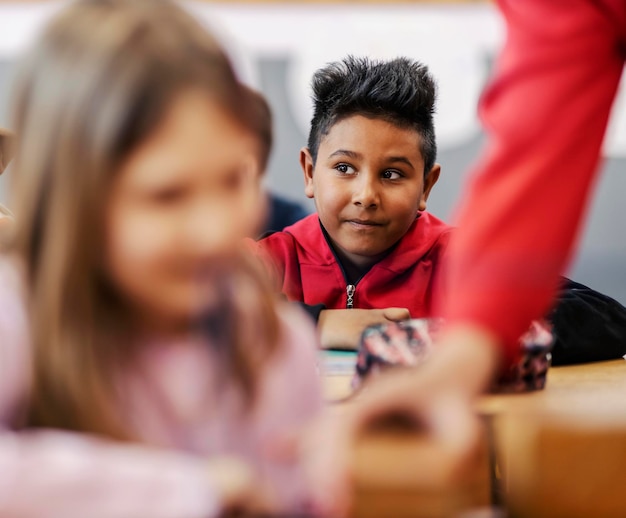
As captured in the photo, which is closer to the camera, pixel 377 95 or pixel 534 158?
pixel 534 158

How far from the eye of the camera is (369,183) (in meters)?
1.51

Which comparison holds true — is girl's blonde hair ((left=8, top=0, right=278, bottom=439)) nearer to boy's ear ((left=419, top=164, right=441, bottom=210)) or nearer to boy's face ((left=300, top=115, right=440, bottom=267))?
boy's face ((left=300, top=115, right=440, bottom=267))

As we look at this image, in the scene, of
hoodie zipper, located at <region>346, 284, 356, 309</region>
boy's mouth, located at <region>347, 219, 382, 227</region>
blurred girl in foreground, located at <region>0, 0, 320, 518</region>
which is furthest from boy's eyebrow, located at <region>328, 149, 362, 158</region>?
blurred girl in foreground, located at <region>0, 0, 320, 518</region>

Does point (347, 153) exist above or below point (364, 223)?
above

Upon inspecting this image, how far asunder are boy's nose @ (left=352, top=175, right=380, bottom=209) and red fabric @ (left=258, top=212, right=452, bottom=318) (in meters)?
0.12

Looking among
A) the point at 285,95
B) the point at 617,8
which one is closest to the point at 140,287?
the point at 617,8

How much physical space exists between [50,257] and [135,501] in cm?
14

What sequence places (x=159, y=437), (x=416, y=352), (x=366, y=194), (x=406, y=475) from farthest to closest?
(x=366, y=194)
(x=416, y=352)
(x=159, y=437)
(x=406, y=475)

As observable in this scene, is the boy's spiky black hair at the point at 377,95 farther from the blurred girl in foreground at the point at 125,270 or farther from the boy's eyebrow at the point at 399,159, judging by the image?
the blurred girl in foreground at the point at 125,270

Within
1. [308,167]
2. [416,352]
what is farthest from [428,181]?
[416,352]

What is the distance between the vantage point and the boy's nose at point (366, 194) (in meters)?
1.50

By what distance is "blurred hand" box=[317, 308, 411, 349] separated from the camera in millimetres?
1296

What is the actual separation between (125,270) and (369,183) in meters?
1.06

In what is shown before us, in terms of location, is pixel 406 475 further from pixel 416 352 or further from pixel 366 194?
pixel 366 194
